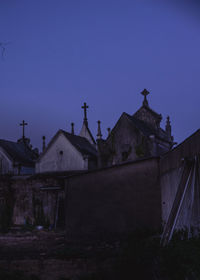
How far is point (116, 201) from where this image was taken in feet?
40.5

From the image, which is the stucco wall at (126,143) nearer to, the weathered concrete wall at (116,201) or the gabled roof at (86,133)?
the weathered concrete wall at (116,201)

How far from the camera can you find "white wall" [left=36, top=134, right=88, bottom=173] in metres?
28.8

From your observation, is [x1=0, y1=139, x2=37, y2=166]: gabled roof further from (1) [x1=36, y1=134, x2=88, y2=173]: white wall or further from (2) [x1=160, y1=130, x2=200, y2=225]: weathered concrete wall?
(2) [x1=160, y1=130, x2=200, y2=225]: weathered concrete wall

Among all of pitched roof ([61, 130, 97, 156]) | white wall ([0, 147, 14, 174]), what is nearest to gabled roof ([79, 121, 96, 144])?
pitched roof ([61, 130, 97, 156])

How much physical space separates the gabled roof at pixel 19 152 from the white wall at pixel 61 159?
400cm

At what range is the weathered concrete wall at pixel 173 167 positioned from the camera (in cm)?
782

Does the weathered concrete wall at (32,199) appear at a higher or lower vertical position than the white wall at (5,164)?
lower

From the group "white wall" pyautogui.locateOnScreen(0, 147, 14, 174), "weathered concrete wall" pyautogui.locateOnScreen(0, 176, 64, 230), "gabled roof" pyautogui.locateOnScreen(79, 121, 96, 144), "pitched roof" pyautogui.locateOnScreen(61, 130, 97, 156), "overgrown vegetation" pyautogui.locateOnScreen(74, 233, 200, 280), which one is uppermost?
"gabled roof" pyautogui.locateOnScreen(79, 121, 96, 144)

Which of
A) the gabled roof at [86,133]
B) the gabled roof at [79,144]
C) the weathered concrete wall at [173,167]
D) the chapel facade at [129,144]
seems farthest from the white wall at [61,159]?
the weathered concrete wall at [173,167]

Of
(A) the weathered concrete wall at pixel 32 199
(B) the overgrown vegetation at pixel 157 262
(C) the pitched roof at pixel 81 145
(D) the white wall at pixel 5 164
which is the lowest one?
(B) the overgrown vegetation at pixel 157 262

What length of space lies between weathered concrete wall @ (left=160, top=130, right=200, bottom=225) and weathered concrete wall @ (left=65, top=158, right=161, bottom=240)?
23.9 inches

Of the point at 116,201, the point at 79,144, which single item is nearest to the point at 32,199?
the point at 116,201

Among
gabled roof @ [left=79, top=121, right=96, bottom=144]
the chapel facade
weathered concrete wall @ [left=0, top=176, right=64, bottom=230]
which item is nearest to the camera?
weathered concrete wall @ [left=0, top=176, right=64, bottom=230]

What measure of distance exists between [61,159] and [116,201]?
18198mm
